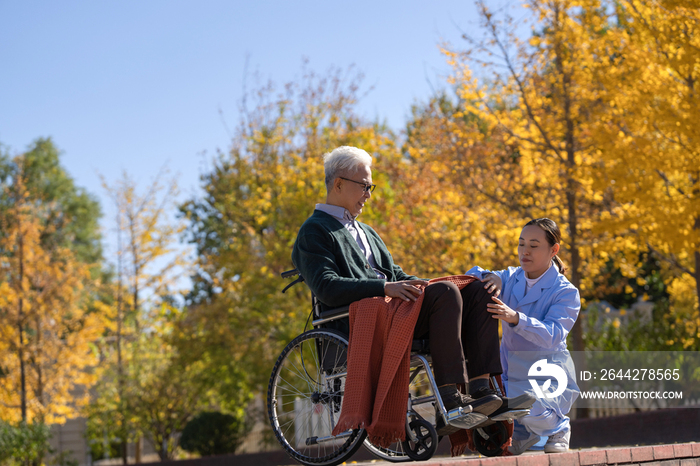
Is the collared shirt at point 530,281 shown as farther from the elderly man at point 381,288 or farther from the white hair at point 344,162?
the white hair at point 344,162

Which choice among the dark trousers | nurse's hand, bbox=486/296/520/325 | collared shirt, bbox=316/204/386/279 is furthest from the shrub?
nurse's hand, bbox=486/296/520/325

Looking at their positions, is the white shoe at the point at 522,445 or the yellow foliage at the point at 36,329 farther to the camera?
the yellow foliage at the point at 36,329

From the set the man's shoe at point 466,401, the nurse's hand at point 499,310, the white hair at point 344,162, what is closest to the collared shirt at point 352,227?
the white hair at point 344,162

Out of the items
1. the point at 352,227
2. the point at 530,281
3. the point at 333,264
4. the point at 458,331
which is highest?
the point at 352,227

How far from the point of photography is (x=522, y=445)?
3.10 metres

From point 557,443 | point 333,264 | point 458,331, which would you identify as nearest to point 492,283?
point 458,331

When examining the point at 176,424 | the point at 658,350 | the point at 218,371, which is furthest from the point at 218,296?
the point at 658,350

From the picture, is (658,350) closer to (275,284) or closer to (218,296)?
(275,284)

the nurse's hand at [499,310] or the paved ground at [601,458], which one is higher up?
the nurse's hand at [499,310]

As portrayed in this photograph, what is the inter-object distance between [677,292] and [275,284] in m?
6.81

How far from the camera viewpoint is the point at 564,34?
789 cm

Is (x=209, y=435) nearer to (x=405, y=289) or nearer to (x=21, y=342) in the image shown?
(x=21, y=342)

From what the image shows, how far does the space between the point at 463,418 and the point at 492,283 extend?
658 mm

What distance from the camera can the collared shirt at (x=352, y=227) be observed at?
130 inches
